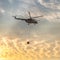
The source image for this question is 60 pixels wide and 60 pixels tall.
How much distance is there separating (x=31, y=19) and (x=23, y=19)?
525 cm

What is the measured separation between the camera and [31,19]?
252ft

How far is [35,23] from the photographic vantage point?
249ft

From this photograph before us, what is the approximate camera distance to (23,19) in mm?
77562

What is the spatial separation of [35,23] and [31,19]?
3827 mm

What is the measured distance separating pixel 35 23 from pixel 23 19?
8.39 meters
